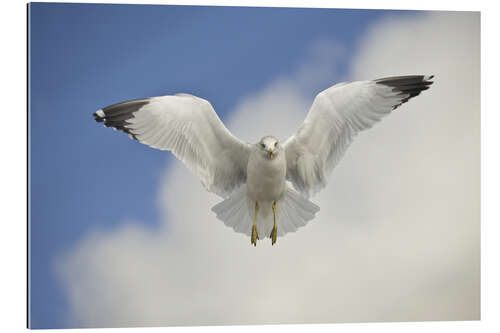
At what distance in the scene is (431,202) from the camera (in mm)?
3451

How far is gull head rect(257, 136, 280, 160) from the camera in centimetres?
312

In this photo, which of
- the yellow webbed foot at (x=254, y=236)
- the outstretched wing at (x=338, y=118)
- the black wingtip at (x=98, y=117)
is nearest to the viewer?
the black wingtip at (x=98, y=117)

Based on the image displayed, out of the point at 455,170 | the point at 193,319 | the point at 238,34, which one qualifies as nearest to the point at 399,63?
the point at 455,170

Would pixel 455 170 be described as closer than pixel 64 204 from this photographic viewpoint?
No

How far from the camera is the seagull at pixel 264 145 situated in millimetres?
3143

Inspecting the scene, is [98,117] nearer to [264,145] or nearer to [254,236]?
[264,145]

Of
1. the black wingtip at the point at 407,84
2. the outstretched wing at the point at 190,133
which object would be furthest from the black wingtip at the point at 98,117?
the black wingtip at the point at 407,84

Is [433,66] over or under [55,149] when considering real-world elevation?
over

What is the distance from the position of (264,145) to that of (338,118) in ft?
1.35

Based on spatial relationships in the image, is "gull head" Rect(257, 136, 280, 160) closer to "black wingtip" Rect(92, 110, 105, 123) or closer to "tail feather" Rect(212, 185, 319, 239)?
"tail feather" Rect(212, 185, 319, 239)

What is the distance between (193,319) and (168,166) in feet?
2.55

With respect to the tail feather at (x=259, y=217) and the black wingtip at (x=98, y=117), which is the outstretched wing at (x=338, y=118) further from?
the black wingtip at (x=98, y=117)

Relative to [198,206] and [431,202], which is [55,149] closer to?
[198,206]

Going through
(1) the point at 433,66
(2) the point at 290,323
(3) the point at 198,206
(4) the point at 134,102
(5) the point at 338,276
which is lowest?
(2) the point at 290,323
